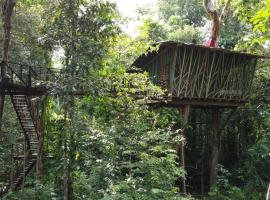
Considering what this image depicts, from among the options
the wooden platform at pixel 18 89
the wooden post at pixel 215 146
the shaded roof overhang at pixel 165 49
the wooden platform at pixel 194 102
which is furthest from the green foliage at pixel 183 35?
the wooden platform at pixel 18 89

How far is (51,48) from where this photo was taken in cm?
774

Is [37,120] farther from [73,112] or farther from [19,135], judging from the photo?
[19,135]

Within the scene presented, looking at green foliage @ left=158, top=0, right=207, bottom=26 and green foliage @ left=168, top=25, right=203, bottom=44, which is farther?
green foliage @ left=158, top=0, right=207, bottom=26

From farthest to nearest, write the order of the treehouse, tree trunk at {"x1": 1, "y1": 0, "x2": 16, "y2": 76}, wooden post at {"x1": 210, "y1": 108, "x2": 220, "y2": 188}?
wooden post at {"x1": 210, "y1": 108, "x2": 220, "y2": 188}
the treehouse
tree trunk at {"x1": 1, "y1": 0, "x2": 16, "y2": 76}

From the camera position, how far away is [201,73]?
1367cm

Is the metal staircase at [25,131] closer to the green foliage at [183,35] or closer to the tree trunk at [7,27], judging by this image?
the tree trunk at [7,27]

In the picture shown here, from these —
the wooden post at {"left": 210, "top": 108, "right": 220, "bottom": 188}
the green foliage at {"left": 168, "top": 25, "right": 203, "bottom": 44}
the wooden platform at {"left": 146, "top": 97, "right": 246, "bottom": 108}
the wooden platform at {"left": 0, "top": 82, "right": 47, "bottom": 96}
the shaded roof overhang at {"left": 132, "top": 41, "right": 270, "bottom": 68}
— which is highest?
the green foliage at {"left": 168, "top": 25, "right": 203, "bottom": 44}

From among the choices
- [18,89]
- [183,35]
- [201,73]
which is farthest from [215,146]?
[183,35]

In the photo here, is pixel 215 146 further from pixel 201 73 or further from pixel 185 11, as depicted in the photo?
pixel 185 11

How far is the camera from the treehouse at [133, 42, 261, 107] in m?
13.0

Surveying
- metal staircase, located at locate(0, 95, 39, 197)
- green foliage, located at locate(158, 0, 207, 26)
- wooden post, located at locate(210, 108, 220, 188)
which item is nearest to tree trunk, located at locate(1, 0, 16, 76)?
metal staircase, located at locate(0, 95, 39, 197)

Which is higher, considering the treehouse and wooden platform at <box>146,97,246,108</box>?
the treehouse

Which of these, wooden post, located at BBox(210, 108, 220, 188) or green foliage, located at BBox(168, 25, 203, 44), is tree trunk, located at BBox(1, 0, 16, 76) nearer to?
wooden post, located at BBox(210, 108, 220, 188)

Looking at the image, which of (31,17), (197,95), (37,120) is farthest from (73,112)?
(31,17)
